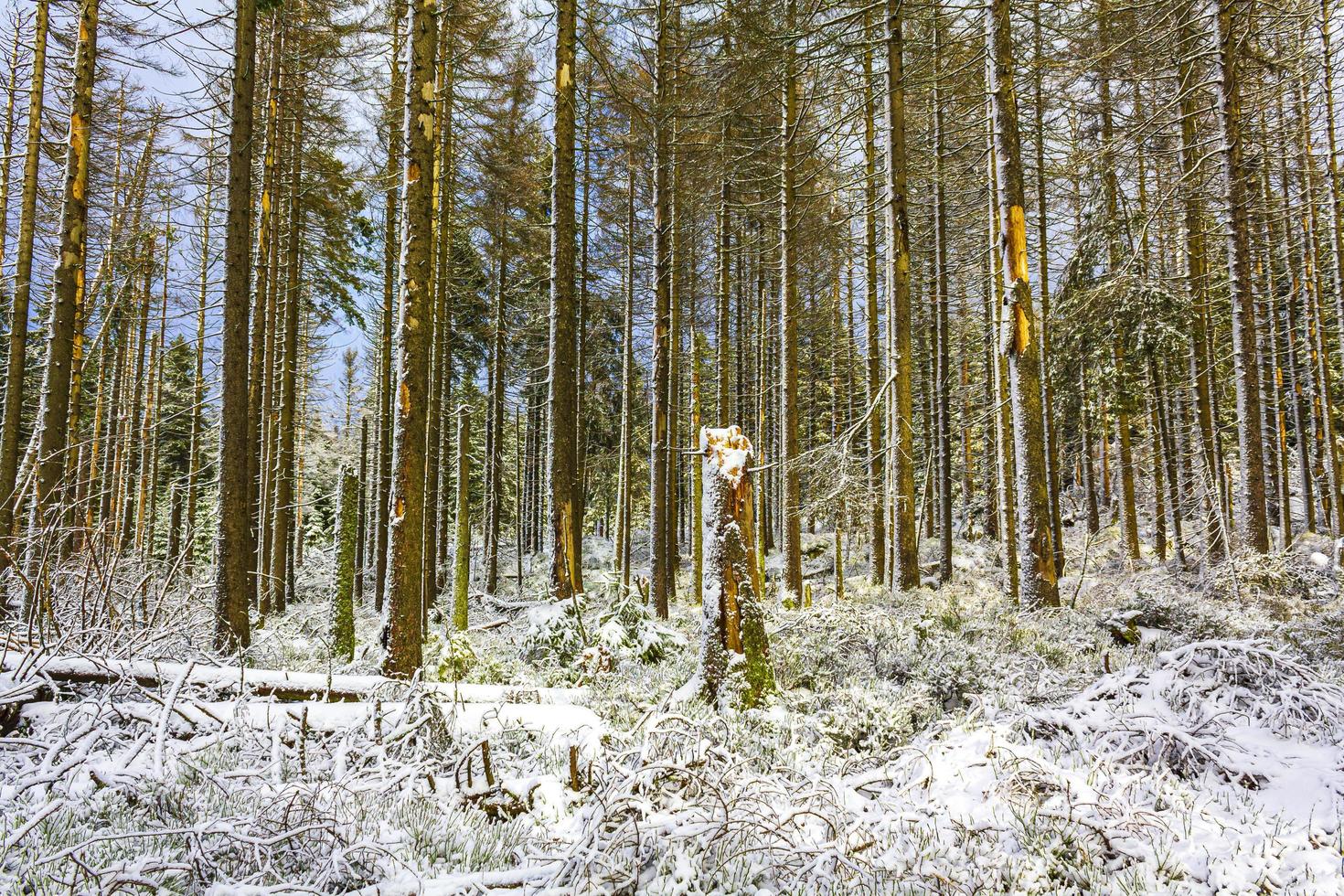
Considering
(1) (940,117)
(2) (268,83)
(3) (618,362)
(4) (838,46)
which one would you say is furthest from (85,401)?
(1) (940,117)

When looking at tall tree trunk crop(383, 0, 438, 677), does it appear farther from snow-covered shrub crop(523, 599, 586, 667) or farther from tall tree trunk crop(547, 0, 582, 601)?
tall tree trunk crop(547, 0, 582, 601)

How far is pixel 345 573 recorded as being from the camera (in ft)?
29.5

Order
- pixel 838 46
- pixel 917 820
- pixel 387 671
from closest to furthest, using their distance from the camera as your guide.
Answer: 1. pixel 917 820
2. pixel 387 671
3. pixel 838 46

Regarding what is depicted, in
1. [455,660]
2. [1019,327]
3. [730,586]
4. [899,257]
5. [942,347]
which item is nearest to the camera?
[730,586]

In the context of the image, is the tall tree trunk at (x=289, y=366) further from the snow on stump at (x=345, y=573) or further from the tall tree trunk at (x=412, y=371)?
the tall tree trunk at (x=412, y=371)

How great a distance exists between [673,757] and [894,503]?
28.0ft

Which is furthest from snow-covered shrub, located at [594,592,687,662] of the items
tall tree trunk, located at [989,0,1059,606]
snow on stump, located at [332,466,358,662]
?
tall tree trunk, located at [989,0,1059,606]

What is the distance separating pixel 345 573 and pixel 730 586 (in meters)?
6.75

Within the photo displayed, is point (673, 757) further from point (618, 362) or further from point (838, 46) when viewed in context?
point (618, 362)

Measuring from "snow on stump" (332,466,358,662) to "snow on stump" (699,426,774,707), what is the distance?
20.1 ft

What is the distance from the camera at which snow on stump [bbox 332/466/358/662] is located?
869 cm

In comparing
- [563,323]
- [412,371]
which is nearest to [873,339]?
[563,323]

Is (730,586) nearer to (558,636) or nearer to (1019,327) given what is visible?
(558,636)

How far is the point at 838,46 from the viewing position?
894 cm
